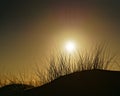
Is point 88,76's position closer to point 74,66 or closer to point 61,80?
point 61,80

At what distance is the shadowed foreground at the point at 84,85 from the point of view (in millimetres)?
12180

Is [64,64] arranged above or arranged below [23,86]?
above

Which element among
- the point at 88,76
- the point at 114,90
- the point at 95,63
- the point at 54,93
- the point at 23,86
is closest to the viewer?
the point at 114,90

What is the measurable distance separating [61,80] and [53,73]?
203 centimetres

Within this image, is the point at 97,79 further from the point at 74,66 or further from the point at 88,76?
the point at 74,66

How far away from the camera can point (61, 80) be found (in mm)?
14023

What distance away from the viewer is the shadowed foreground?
40.0ft

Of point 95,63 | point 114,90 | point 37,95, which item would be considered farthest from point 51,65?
point 114,90

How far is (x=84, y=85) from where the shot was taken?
1291 cm

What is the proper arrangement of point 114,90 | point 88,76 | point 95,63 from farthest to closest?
point 95,63 < point 88,76 < point 114,90

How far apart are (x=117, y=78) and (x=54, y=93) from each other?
193cm

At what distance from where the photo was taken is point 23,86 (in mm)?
17703

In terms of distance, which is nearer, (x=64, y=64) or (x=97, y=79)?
(x=97, y=79)

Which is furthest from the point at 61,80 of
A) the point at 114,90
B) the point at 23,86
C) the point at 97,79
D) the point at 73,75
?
the point at 23,86
